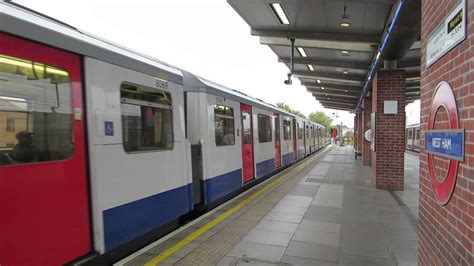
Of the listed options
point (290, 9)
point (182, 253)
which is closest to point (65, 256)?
point (182, 253)

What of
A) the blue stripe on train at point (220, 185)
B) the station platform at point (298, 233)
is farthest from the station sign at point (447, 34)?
the blue stripe on train at point (220, 185)

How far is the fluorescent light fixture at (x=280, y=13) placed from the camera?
792 centimetres

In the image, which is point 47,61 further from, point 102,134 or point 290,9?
Answer: point 290,9

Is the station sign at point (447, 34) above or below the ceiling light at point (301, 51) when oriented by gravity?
below

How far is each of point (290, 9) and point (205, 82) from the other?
116 inches

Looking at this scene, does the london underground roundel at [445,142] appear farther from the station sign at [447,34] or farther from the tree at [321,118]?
the tree at [321,118]

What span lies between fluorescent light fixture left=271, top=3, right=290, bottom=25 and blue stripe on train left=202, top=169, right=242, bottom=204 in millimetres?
A: 3971

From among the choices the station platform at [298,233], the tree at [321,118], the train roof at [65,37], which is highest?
the tree at [321,118]

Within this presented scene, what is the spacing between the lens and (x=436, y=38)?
3.01m

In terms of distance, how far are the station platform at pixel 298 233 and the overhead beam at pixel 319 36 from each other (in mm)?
4140

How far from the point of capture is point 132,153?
421cm

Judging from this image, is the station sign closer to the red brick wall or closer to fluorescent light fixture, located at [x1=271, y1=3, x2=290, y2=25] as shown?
the red brick wall

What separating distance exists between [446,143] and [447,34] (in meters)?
0.86

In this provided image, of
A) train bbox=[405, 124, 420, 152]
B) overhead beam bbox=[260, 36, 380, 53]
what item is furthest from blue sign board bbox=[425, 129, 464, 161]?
train bbox=[405, 124, 420, 152]
